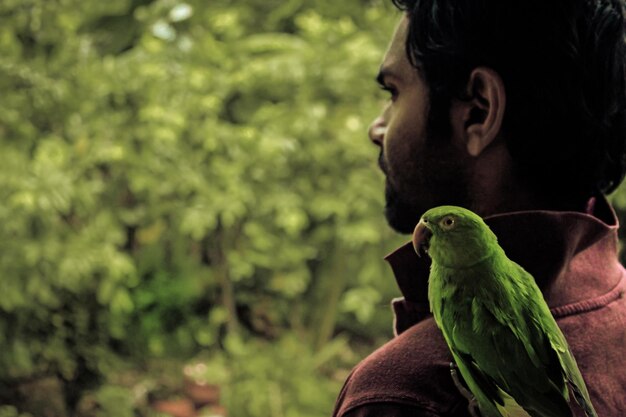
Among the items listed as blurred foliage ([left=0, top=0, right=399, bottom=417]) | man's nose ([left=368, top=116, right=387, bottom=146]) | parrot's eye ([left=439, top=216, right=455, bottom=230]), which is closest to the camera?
parrot's eye ([left=439, top=216, right=455, bottom=230])

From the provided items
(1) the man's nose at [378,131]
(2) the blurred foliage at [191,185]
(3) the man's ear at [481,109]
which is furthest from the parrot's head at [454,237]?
(2) the blurred foliage at [191,185]

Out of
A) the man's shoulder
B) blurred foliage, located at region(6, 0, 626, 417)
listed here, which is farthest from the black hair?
blurred foliage, located at region(6, 0, 626, 417)

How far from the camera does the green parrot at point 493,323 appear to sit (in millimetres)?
295

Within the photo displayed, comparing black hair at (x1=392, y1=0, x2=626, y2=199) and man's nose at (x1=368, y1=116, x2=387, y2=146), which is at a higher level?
black hair at (x1=392, y1=0, x2=626, y2=199)

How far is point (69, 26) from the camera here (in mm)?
1678

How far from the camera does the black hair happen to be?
0.43 m

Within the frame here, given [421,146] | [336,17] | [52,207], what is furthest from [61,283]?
[421,146]

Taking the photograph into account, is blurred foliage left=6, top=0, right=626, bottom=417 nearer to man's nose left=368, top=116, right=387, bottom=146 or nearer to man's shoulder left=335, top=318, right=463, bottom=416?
man's nose left=368, top=116, right=387, bottom=146

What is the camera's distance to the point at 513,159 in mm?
440

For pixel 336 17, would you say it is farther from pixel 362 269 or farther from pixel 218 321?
pixel 218 321

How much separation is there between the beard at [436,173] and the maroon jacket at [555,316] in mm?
62

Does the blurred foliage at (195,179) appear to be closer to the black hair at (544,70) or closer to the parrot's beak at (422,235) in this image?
the black hair at (544,70)

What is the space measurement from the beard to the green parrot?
141mm

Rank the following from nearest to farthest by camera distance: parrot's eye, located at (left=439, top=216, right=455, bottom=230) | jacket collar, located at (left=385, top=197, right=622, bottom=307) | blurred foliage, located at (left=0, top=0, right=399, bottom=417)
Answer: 1. parrot's eye, located at (left=439, top=216, right=455, bottom=230)
2. jacket collar, located at (left=385, top=197, right=622, bottom=307)
3. blurred foliage, located at (left=0, top=0, right=399, bottom=417)
